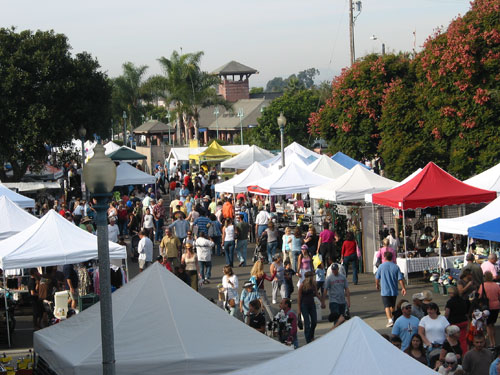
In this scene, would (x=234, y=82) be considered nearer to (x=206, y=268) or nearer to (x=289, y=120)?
(x=289, y=120)

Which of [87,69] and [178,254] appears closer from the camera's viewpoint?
[178,254]

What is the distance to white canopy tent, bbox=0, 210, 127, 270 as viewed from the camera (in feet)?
45.3

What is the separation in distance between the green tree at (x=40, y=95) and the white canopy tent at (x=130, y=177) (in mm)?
4615

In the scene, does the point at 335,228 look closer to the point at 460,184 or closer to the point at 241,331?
the point at 460,184

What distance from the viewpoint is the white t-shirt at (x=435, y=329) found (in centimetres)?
1042

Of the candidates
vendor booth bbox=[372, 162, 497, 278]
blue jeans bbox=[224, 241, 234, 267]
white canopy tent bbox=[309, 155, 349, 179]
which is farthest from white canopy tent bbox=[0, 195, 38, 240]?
white canopy tent bbox=[309, 155, 349, 179]

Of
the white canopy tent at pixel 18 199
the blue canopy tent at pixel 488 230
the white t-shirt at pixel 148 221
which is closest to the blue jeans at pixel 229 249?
the white t-shirt at pixel 148 221

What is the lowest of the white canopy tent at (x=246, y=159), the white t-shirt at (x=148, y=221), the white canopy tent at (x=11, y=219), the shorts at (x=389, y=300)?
the shorts at (x=389, y=300)

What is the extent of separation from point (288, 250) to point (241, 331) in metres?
9.54

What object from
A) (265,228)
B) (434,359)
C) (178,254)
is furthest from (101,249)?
(265,228)

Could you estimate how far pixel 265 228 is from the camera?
2162 centimetres

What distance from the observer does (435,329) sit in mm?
10438

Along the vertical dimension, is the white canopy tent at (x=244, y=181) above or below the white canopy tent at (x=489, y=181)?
above

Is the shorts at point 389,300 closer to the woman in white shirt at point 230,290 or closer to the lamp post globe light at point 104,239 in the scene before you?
the woman in white shirt at point 230,290
